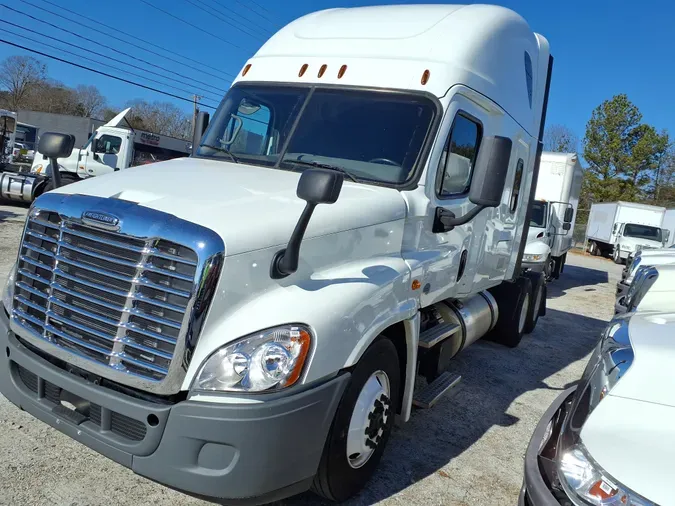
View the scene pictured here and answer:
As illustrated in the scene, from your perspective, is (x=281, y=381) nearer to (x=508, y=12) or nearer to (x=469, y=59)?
(x=469, y=59)

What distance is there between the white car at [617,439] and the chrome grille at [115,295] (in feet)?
5.69

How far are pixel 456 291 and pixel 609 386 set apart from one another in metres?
2.51

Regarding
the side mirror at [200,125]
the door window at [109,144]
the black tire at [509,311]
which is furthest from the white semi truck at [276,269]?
the door window at [109,144]

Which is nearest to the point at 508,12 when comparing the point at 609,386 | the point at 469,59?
the point at 469,59

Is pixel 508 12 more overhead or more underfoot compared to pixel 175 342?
more overhead

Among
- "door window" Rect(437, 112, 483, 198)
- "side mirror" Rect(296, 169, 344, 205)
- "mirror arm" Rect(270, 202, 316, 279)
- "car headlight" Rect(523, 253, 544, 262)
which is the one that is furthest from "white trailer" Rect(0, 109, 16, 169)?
"side mirror" Rect(296, 169, 344, 205)

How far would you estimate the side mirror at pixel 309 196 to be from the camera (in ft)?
9.18

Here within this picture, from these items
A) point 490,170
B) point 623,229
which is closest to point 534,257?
point 490,170

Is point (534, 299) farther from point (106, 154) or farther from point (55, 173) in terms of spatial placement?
point (106, 154)

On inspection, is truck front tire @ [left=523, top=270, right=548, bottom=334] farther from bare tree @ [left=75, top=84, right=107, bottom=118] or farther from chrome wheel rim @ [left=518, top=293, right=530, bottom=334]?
bare tree @ [left=75, top=84, right=107, bottom=118]

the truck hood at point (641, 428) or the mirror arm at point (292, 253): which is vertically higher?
the mirror arm at point (292, 253)

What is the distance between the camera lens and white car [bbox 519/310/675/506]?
2039mm

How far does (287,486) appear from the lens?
9.24 feet

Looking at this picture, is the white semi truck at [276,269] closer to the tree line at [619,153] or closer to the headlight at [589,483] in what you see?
the headlight at [589,483]
